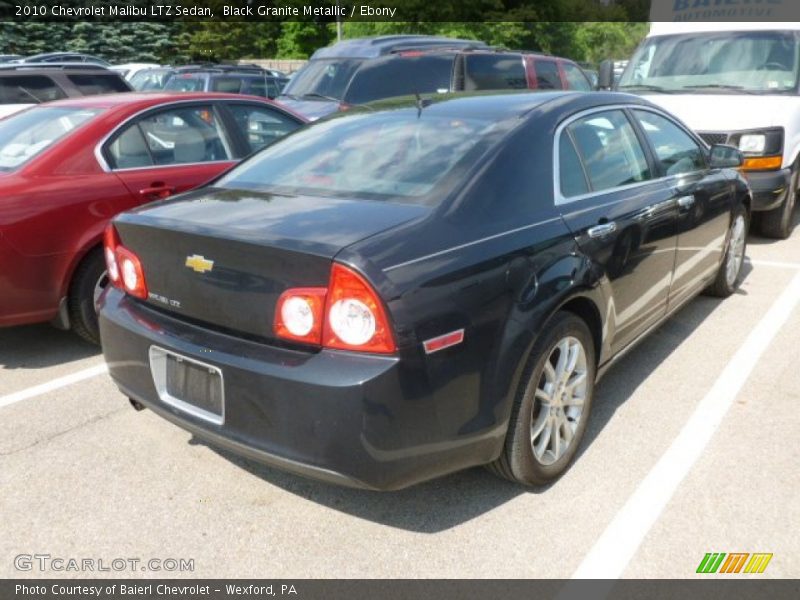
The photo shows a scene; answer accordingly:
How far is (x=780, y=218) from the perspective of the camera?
24.7 feet

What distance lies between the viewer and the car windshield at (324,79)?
10359mm

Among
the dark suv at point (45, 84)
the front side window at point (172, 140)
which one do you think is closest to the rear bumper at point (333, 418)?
the front side window at point (172, 140)

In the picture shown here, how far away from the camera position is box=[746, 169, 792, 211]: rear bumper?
6984 millimetres

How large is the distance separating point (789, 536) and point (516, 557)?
1053 millimetres

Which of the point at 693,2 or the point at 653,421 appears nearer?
the point at 653,421

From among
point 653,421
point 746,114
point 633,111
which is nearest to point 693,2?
point 746,114

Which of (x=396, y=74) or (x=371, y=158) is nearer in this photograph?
(x=371, y=158)

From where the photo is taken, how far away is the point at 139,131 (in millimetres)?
5062

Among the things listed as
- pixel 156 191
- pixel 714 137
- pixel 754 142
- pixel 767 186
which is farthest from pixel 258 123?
pixel 767 186

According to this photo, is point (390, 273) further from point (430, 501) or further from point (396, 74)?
point (396, 74)

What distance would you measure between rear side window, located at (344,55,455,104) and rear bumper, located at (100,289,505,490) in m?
7.86

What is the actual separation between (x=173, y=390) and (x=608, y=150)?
7.70 feet

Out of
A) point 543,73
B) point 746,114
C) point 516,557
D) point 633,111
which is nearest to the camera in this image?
point 516,557

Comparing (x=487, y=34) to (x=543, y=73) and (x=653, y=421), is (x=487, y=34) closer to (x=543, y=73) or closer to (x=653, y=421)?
(x=543, y=73)
